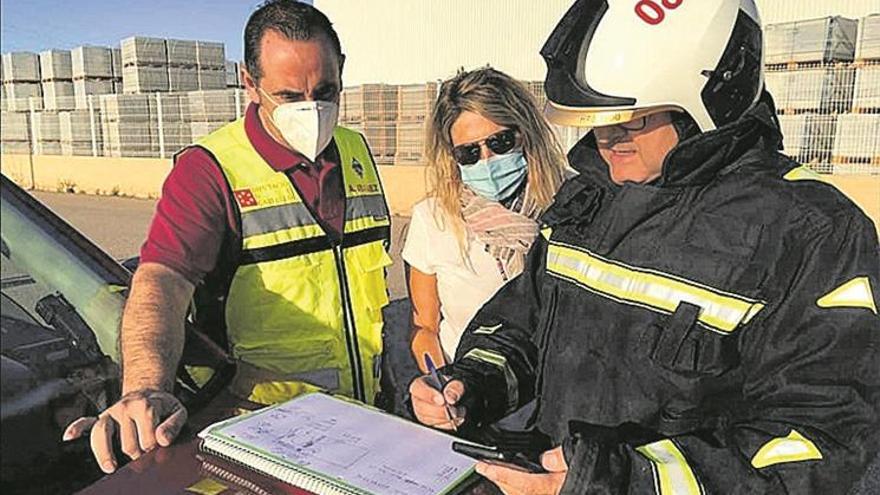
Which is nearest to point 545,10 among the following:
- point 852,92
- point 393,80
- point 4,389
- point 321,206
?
point 393,80

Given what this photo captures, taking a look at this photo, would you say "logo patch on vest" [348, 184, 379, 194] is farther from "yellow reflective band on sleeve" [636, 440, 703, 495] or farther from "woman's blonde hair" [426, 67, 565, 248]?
"yellow reflective band on sleeve" [636, 440, 703, 495]

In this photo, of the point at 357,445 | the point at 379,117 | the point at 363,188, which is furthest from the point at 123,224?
the point at 357,445

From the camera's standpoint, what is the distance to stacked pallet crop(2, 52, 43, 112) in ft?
3.00

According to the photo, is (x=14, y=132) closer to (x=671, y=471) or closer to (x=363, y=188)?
(x=671, y=471)

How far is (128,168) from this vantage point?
63.0 feet

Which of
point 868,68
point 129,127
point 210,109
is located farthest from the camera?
point 129,127

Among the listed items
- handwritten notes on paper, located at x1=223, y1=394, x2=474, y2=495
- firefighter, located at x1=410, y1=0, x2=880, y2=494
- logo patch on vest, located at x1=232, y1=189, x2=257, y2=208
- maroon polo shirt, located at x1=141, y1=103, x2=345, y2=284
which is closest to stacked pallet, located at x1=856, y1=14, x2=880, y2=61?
maroon polo shirt, located at x1=141, y1=103, x2=345, y2=284

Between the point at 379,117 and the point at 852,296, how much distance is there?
598 inches

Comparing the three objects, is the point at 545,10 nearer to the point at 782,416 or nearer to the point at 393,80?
the point at 393,80

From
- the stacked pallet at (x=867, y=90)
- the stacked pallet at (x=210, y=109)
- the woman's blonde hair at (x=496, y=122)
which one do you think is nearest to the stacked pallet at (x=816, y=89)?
the stacked pallet at (x=867, y=90)

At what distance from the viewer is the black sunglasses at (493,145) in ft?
10.3

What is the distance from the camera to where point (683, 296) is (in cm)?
153

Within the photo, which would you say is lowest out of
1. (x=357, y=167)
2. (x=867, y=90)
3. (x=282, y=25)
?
(x=357, y=167)

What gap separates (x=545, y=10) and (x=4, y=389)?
22.3 metres
